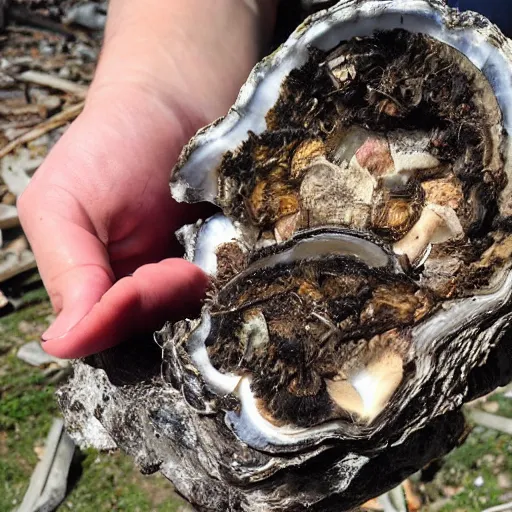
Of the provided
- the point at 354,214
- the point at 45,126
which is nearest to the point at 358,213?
the point at 354,214

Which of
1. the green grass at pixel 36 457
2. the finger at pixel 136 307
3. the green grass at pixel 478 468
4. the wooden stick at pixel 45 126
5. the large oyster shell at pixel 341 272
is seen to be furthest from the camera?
the wooden stick at pixel 45 126

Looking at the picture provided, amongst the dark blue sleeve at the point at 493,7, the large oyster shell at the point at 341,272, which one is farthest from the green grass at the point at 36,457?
the dark blue sleeve at the point at 493,7

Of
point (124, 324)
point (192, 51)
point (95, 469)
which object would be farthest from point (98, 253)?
point (95, 469)

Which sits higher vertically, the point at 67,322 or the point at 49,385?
the point at 67,322

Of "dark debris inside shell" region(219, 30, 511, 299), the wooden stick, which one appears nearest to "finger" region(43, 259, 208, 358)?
"dark debris inside shell" region(219, 30, 511, 299)

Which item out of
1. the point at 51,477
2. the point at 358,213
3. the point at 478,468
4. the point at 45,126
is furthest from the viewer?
the point at 45,126

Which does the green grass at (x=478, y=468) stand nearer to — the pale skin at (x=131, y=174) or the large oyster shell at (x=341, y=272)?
the large oyster shell at (x=341, y=272)

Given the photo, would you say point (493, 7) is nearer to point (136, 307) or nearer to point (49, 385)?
point (136, 307)
